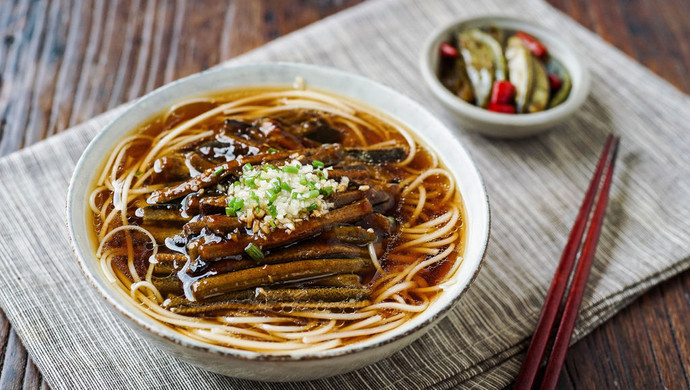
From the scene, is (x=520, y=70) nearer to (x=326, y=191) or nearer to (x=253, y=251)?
(x=326, y=191)

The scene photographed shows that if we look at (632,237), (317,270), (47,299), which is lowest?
(47,299)

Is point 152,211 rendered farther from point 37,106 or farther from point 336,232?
point 37,106

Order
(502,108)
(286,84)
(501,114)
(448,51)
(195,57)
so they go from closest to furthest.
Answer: (286,84) → (501,114) → (502,108) → (448,51) → (195,57)

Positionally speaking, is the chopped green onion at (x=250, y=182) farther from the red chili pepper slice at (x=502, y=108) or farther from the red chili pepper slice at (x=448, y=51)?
the red chili pepper slice at (x=448, y=51)

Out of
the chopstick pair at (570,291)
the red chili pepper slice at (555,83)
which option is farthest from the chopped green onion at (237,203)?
the red chili pepper slice at (555,83)

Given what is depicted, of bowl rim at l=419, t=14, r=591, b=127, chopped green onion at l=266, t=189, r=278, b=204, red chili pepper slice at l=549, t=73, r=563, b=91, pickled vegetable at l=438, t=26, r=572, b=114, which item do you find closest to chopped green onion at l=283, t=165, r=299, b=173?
chopped green onion at l=266, t=189, r=278, b=204

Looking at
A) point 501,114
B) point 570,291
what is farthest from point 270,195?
point 501,114

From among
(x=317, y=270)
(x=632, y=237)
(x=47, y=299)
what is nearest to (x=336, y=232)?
(x=317, y=270)
